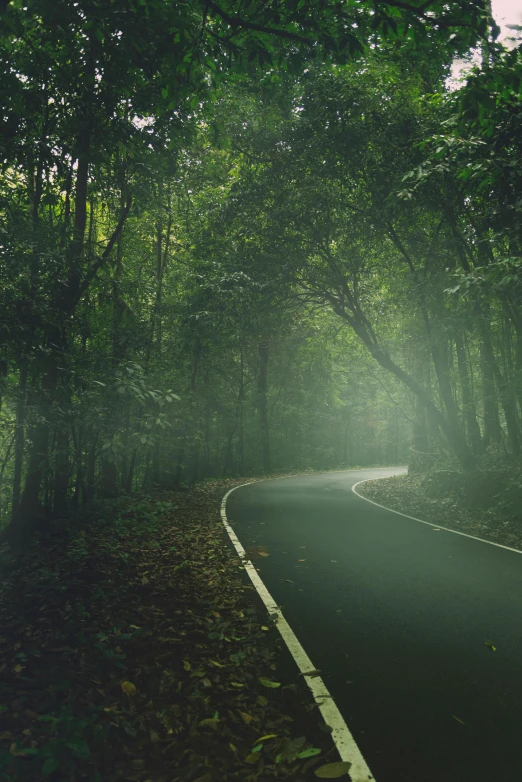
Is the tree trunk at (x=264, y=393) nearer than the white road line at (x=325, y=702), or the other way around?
the white road line at (x=325, y=702)

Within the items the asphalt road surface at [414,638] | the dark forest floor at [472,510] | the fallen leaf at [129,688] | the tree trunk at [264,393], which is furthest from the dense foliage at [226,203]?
the tree trunk at [264,393]

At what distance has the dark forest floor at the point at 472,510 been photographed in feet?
38.2

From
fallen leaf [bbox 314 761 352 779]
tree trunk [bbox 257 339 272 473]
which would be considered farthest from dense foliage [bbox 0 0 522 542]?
tree trunk [bbox 257 339 272 473]

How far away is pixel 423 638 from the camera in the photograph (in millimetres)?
5129

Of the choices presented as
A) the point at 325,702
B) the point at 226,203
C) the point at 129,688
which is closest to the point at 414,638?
the point at 325,702

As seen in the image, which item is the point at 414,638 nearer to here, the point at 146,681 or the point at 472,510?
the point at 146,681

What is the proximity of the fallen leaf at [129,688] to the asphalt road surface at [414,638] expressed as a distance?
1606mm

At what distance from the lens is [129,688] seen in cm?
422

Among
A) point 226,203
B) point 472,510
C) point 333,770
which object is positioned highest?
point 226,203

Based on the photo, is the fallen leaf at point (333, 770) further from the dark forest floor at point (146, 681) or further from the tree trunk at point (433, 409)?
the tree trunk at point (433, 409)

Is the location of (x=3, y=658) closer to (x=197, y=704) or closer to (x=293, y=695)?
(x=197, y=704)

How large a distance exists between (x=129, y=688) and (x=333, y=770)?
186 cm

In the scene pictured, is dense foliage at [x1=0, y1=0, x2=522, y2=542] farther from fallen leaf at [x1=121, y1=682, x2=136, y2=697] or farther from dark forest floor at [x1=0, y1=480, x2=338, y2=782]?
fallen leaf at [x1=121, y1=682, x2=136, y2=697]

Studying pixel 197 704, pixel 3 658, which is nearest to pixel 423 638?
pixel 197 704
